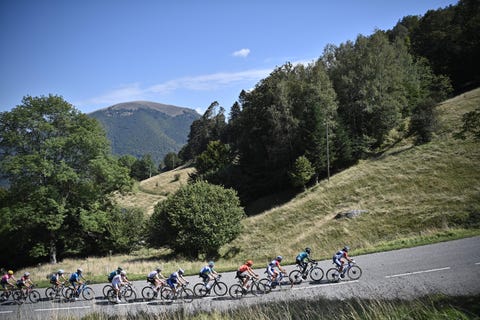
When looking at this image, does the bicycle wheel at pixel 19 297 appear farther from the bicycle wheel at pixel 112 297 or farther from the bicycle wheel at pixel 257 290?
the bicycle wheel at pixel 257 290

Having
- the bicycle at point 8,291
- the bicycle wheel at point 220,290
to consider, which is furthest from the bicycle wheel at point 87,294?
the bicycle wheel at point 220,290

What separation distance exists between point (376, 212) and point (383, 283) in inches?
700

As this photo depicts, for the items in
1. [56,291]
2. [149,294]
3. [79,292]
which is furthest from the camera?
[56,291]

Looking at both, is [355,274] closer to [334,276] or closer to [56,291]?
[334,276]

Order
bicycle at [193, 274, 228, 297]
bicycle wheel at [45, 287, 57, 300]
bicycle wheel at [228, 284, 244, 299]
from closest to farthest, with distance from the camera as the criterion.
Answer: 1. bicycle wheel at [228, 284, 244, 299]
2. bicycle at [193, 274, 228, 297]
3. bicycle wheel at [45, 287, 57, 300]

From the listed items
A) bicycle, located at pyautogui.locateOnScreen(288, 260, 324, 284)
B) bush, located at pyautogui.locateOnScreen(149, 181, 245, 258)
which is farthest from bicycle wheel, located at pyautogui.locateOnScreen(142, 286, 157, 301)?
bush, located at pyautogui.locateOnScreen(149, 181, 245, 258)

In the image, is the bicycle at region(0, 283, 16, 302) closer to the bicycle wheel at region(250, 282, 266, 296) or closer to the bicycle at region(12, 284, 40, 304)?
the bicycle at region(12, 284, 40, 304)

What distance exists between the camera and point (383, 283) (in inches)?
547

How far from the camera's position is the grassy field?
24391 millimetres

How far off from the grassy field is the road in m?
2.72

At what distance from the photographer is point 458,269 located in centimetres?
1397

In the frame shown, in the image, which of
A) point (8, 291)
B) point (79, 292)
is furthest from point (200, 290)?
point (8, 291)

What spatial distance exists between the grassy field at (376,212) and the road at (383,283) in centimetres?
272

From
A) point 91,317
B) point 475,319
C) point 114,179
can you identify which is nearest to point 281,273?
point 91,317
